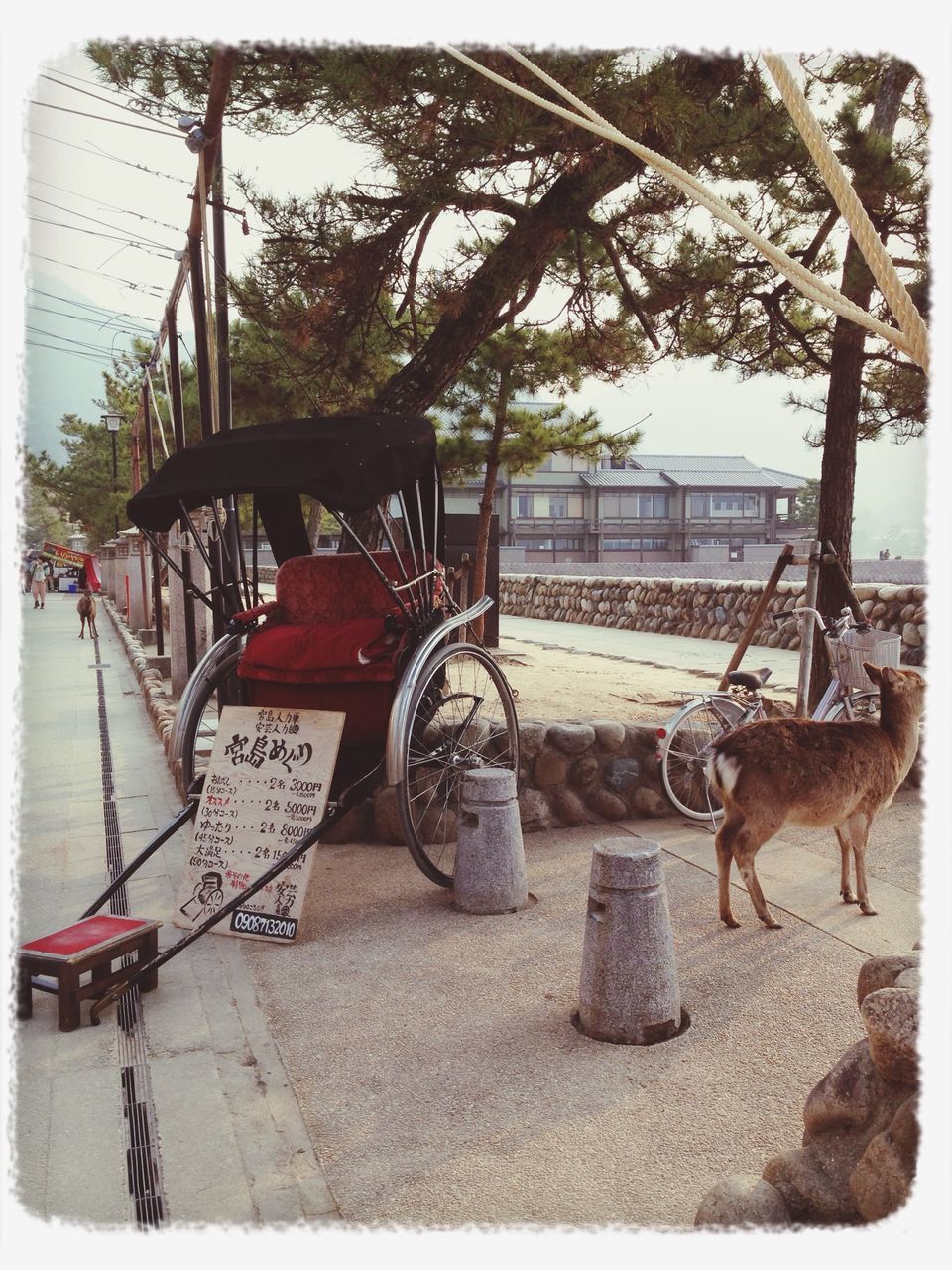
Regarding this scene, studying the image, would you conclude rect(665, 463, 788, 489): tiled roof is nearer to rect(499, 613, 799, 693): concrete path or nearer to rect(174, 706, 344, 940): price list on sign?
rect(499, 613, 799, 693): concrete path

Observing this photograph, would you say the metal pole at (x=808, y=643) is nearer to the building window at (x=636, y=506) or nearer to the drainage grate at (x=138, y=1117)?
the drainage grate at (x=138, y=1117)

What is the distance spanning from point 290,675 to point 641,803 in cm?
246

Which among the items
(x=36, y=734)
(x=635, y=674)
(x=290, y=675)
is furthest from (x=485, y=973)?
(x=635, y=674)

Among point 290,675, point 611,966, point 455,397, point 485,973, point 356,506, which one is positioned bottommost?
point 485,973

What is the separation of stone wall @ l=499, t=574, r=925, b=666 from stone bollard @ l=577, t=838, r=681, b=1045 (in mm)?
8963

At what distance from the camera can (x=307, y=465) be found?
13.1 feet

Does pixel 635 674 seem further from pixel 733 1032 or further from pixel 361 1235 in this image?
pixel 361 1235

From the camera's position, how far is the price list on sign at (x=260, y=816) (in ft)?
13.0

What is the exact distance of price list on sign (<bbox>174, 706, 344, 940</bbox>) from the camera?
13.0 ft

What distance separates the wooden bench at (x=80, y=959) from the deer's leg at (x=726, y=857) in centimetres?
227

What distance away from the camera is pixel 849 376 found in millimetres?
7215

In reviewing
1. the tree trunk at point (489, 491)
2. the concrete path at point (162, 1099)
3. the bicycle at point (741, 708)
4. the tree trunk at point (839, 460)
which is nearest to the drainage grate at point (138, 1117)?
the concrete path at point (162, 1099)

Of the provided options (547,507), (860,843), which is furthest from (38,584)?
(860,843)

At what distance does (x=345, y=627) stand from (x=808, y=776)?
211 centimetres
